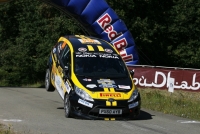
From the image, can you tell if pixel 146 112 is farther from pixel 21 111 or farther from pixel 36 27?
pixel 36 27

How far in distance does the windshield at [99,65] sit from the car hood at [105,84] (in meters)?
0.29

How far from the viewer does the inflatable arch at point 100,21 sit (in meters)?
21.7

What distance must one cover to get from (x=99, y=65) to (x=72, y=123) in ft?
7.76

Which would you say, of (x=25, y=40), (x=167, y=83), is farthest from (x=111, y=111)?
(x=25, y=40)

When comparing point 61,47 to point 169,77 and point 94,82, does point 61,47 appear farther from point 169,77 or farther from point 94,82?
point 169,77

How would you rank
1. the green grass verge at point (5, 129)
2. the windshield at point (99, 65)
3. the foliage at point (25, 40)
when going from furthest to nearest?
the foliage at point (25, 40)
the windshield at point (99, 65)
the green grass verge at point (5, 129)

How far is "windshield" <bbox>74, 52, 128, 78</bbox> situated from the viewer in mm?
13539

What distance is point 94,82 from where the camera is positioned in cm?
1294

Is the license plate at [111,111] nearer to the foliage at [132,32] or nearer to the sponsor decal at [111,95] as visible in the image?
the sponsor decal at [111,95]

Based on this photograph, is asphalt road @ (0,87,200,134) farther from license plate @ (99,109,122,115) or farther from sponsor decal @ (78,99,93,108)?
sponsor decal @ (78,99,93,108)

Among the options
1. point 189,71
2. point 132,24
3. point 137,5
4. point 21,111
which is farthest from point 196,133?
point 137,5

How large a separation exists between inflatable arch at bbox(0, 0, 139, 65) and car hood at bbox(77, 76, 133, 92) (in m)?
8.90

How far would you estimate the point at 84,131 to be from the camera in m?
10.9

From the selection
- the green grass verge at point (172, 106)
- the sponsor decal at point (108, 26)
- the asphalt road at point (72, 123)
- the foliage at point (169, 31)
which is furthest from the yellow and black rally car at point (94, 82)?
the foliage at point (169, 31)
